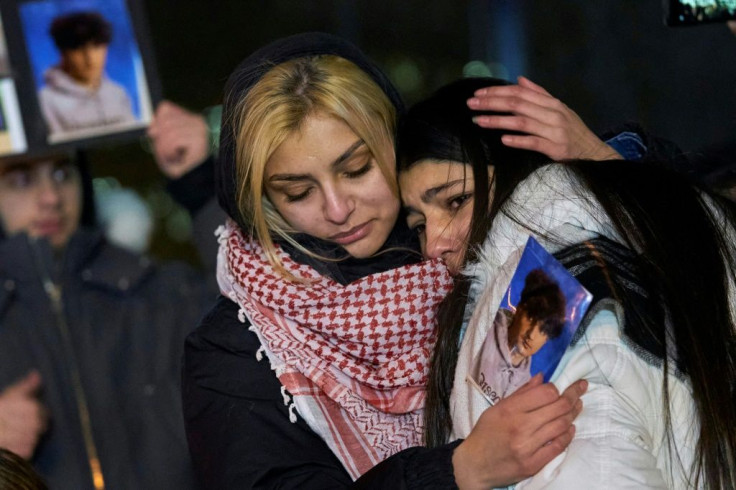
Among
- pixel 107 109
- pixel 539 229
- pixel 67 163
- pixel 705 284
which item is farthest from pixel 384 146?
pixel 67 163

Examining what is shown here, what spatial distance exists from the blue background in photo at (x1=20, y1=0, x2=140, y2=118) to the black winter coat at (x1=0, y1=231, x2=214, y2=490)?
62 centimetres

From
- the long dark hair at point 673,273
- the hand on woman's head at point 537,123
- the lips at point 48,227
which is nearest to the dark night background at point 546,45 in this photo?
the hand on woman's head at point 537,123

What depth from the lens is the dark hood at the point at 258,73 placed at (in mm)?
2154

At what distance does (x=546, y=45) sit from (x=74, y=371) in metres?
2.20

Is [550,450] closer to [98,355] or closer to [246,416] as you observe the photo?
[246,416]

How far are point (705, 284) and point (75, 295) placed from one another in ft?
7.46

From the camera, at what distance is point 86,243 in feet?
11.3

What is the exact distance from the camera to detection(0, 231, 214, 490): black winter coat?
3230 mm

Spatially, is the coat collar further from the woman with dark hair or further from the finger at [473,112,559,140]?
the finger at [473,112,559,140]

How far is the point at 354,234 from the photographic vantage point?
6.98 feet

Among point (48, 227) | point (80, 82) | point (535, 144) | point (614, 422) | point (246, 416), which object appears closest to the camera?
point (614, 422)

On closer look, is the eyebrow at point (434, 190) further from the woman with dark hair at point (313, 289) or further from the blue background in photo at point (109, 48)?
the blue background in photo at point (109, 48)

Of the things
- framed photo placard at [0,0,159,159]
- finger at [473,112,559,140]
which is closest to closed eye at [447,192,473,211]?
finger at [473,112,559,140]

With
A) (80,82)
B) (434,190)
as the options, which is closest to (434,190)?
(434,190)
